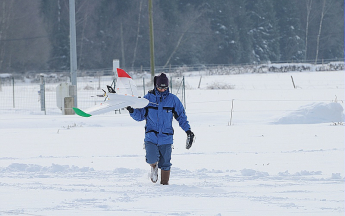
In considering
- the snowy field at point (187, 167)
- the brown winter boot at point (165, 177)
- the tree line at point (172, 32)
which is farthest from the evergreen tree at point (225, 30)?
the brown winter boot at point (165, 177)

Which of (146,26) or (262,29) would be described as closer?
(146,26)

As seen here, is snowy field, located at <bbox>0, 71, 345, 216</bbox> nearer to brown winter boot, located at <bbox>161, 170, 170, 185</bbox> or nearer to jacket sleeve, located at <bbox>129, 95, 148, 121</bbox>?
brown winter boot, located at <bbox>161, 170, 170, 185</bbox>

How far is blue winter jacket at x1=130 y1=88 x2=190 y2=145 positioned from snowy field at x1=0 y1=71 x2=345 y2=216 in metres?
0.70

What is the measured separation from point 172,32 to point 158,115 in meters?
51.5

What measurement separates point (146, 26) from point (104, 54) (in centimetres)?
542

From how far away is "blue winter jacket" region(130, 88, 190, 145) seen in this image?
23.9 ft

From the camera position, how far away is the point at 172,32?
58062 millimetres

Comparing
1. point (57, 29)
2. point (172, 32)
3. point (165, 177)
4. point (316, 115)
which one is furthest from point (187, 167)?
point (172, 32)

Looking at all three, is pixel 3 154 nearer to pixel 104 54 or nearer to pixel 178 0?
pixel 104 54

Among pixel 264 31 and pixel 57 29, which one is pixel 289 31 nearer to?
pixel 264 31

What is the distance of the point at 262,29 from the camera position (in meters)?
63.8

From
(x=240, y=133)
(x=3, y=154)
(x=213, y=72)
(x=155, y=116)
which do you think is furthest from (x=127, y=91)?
Answer: (x=213, y=72)

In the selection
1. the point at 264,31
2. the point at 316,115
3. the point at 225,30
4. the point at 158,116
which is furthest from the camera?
the point at 264,31

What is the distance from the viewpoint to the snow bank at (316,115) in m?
16.1
